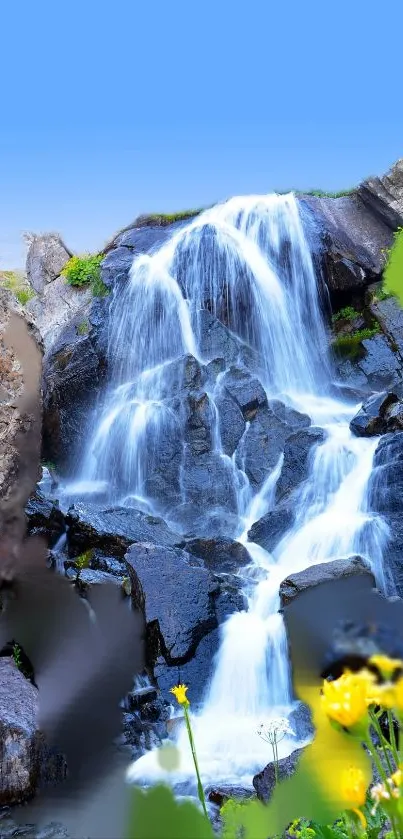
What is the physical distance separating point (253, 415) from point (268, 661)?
5.66 metres

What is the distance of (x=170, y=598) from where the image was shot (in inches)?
298

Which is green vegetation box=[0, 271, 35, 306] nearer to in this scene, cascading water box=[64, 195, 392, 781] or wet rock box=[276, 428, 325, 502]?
cascading water box=[64, 195, 392, 781]

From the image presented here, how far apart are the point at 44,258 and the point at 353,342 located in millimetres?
8045

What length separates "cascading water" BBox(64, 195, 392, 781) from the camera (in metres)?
6.92

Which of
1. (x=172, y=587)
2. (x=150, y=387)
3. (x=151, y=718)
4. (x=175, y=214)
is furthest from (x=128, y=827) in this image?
(x=175, y=214)

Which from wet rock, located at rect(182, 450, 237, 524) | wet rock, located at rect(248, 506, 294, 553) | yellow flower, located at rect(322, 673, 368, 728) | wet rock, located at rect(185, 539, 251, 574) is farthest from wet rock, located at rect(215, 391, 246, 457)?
yellow flower, located at rect(322, 673, 368, 728)

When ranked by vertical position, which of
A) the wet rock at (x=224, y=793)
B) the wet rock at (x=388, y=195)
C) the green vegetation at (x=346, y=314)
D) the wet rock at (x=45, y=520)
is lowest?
the wet rock at (x=224, y=793)

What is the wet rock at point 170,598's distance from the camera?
7336mm

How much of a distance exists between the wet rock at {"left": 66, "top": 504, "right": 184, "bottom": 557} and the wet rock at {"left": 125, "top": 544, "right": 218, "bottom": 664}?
3.31 feet


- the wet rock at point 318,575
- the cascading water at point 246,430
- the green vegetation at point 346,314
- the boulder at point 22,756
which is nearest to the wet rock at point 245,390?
the cascading water at point 246,430

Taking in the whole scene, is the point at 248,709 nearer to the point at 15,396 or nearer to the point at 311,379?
the point at 15,396

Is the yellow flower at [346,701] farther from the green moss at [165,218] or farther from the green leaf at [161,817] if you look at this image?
the green moss at [165,218]

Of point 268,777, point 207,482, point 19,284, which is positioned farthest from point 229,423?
point 19,284

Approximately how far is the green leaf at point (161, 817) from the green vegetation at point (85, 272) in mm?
14823
